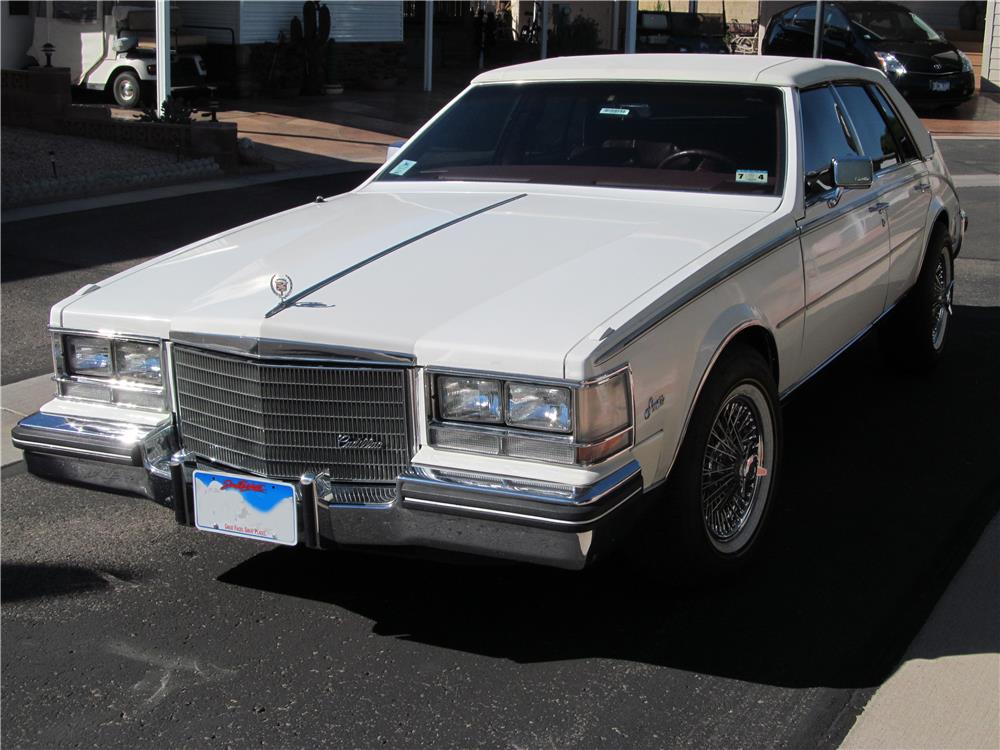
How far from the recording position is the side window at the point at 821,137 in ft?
16.1

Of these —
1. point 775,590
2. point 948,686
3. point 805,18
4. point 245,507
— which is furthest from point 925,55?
point 245,507

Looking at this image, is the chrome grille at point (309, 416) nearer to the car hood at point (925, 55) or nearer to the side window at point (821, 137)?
the side window at point (821, 137)

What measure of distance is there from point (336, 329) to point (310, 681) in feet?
3.45

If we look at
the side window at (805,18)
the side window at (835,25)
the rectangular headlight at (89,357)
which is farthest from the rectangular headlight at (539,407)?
the side window at (805,18)

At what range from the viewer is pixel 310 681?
3568 mm

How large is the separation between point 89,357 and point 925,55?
66.3ft

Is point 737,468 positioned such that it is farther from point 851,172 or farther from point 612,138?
point 612,138

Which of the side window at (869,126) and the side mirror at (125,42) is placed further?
the side mirror at (125,42)

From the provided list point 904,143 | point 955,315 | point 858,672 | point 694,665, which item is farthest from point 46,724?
point 955,315

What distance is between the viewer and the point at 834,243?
4953mm

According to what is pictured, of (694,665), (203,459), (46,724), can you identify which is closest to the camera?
(46,724)

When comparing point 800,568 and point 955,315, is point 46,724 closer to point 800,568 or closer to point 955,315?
point 800,568

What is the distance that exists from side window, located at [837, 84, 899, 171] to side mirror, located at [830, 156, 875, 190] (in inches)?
32.8

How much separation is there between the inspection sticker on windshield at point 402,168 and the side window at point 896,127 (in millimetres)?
2352
